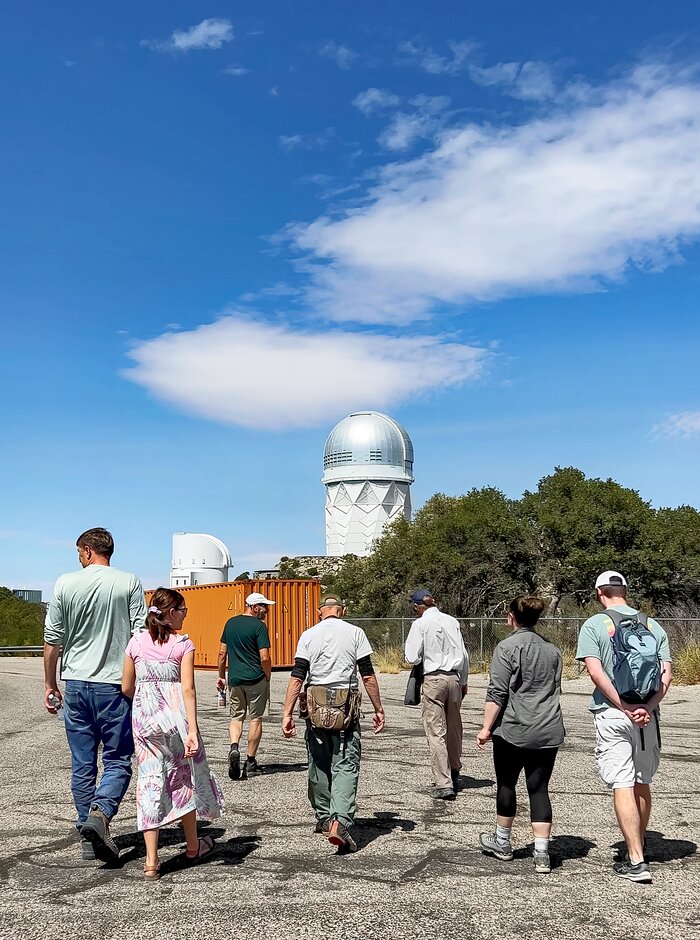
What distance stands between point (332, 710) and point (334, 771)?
1.37 feet

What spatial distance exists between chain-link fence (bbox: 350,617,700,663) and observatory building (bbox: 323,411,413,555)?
8014cm

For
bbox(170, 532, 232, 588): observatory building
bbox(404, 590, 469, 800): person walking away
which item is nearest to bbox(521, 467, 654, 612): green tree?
bbox(404, 590, 469, 800): person walking away

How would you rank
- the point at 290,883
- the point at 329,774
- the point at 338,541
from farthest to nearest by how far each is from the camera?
the point at 338,541 < the point at 329,774 < the point at 290,883

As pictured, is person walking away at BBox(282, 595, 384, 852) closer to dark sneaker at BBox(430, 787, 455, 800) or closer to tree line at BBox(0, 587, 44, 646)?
dark sneaker at BBox(430, 787, 455, 800)

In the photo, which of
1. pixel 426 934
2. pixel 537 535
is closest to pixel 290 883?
pixel 426 934

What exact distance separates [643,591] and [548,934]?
3479cm

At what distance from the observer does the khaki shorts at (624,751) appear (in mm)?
5922

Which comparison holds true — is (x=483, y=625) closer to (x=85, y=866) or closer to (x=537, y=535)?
(x=537, y=535)

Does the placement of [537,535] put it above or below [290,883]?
above

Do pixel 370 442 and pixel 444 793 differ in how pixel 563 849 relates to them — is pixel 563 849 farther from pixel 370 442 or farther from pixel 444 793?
pixel 370 442

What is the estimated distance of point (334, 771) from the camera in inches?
268

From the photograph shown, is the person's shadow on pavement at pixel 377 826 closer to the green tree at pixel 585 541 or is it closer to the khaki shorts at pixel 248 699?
the khaki shorts at pixel 248 699

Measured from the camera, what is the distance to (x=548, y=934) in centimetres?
493

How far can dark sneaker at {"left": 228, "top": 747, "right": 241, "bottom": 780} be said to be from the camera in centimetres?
955
